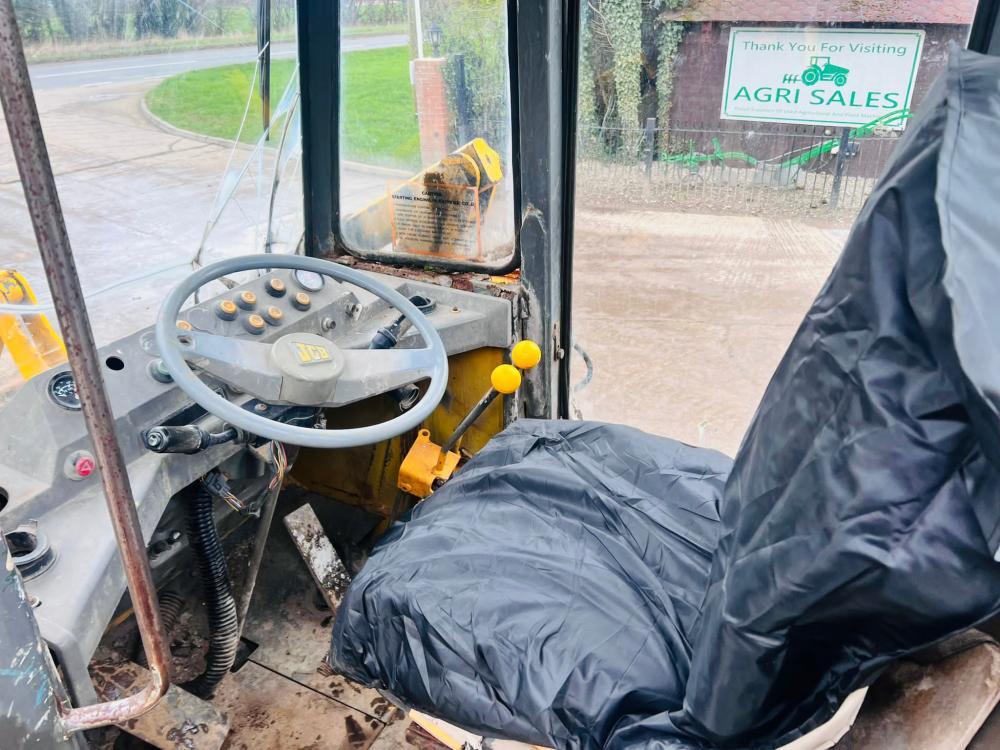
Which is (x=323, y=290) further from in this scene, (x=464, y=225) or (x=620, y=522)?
(x=620, y=522)

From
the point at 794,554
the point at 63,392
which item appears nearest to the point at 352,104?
the point at 63,392

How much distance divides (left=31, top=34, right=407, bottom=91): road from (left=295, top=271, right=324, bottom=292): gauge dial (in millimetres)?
506

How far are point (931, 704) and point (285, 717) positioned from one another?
1.51 m

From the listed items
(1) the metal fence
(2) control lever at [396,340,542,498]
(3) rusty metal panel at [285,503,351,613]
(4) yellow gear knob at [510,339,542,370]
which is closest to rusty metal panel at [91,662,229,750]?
(3) rusty metal panel at [285,503,351,613]

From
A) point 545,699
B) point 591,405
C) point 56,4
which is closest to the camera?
point 545,699

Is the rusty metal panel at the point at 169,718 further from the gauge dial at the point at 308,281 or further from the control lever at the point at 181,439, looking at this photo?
the gauge dial at the point at 308,281

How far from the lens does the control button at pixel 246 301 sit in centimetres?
173

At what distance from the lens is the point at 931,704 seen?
0.83 meters

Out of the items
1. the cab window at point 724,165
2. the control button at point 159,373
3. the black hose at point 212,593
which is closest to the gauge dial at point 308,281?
the control button at point 159,373

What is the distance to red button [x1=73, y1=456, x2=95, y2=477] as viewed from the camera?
131 centimetres

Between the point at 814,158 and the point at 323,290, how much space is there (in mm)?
1195

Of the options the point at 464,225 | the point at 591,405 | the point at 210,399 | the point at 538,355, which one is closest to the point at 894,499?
the point at 210,399

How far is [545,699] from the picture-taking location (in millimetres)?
1080

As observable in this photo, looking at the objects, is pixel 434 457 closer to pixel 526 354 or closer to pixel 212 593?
pixel 526 354
